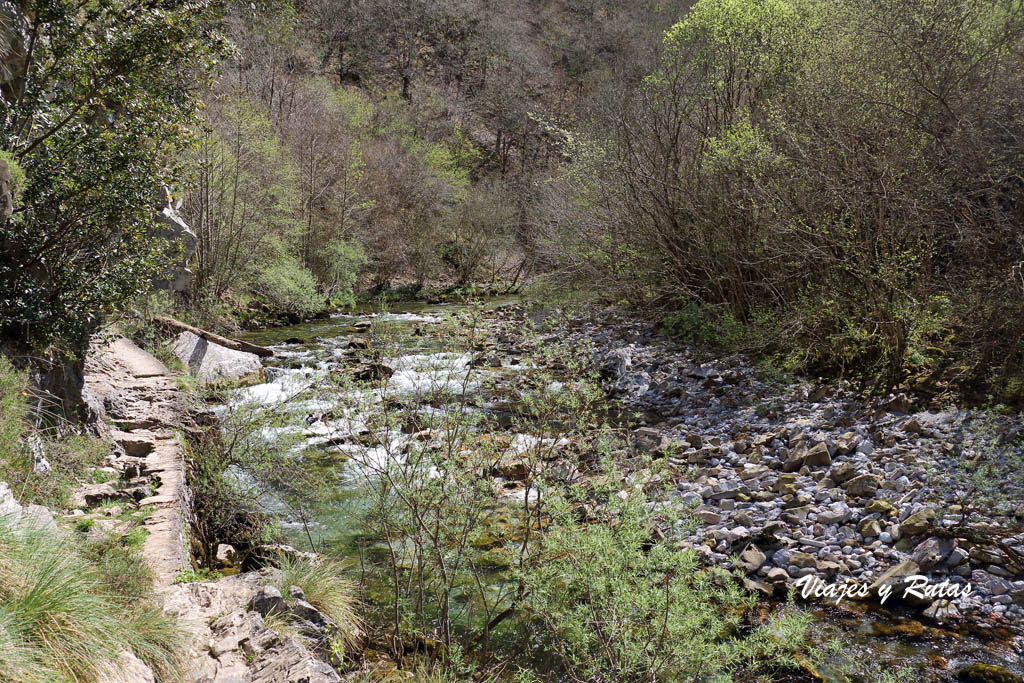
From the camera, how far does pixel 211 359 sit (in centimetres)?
1226

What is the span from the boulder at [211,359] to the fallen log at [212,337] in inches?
5.4

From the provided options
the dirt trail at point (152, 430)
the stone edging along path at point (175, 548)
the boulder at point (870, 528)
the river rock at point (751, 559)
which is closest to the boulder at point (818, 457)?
the boulder at point (870, 528)

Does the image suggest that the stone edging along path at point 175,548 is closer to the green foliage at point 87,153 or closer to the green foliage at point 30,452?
the green foliage at point 30,452

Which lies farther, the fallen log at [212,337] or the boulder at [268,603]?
the fallen log at [212,337]

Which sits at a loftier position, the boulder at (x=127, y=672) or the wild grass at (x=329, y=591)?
the boulder at (x=127, y=672)

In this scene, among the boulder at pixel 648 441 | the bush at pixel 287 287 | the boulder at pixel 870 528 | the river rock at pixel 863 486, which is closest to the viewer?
the boulder at pixel 870 528

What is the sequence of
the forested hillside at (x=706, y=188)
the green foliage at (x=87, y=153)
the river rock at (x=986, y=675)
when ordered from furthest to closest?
the forested hillside at (x=706, y=188)
the green foliage at (x=87, y=153)
the river rock at (x=986, y=675)

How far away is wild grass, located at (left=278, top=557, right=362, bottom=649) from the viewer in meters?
4.99

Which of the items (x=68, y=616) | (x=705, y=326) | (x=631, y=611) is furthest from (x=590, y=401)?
(x=705, y=326)

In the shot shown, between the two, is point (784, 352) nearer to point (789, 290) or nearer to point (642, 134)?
point (789, 290)

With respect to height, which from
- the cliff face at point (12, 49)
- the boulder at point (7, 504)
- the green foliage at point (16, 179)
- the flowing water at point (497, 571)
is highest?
the cliff face at point (12, 49)

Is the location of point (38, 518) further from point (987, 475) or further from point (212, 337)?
point (212, 337)

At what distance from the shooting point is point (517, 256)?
2855 cm

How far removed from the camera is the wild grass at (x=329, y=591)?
4.99 metres
